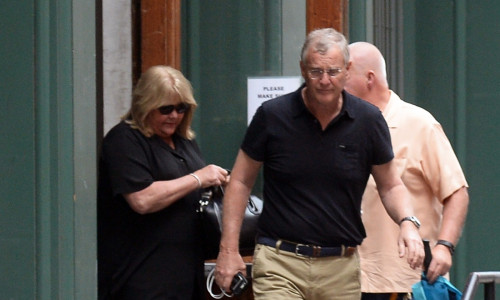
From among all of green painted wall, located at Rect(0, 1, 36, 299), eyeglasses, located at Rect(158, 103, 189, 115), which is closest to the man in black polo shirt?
eyeglasses, located at Rect(158, 103, 189, 115)

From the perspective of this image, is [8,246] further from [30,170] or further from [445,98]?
[445,98]

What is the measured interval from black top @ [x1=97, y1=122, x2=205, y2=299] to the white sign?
5.32 feet

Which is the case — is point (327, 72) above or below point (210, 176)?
above

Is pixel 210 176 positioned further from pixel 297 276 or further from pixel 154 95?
pixel 297 276

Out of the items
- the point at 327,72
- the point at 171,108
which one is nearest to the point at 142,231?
the point at 171,108

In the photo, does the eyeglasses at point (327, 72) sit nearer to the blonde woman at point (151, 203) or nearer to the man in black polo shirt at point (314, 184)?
the man in black polo shirt at point (314, 184)

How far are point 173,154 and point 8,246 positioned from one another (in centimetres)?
122

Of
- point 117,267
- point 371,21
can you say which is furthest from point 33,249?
point 371,21

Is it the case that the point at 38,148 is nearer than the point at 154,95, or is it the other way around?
the point at 38,148

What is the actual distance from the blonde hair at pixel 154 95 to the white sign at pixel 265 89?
57.1 inches

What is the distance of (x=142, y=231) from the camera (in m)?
6.42

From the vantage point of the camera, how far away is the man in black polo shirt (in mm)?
5828

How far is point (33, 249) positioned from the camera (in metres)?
5.65

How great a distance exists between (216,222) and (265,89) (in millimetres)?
1801
